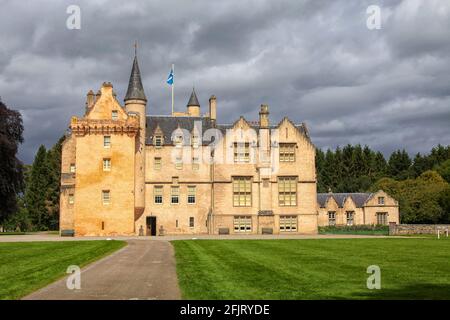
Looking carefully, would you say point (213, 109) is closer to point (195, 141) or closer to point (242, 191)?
point (195, 141)

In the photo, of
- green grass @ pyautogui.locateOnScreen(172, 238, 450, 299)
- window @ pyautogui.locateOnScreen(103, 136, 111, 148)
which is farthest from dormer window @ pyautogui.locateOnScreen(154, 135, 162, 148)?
green grass @ pyautogui.locateOnScreen(172, 238, 450, 299)

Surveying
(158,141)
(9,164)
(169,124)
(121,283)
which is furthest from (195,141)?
(121,283)

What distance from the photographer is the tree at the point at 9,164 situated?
4981cm

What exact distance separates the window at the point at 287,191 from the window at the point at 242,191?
11.3ft

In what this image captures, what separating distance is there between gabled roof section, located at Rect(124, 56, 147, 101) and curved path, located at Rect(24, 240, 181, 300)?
40996 millimetres

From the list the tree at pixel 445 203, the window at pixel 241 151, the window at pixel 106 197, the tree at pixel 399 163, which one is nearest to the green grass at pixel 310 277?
the window at pixel 106 197

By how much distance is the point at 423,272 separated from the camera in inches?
782

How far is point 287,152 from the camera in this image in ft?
215

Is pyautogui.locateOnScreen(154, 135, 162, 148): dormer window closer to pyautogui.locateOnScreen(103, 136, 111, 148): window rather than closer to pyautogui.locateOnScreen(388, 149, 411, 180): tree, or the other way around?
pyautogui.locateOnScreen(103, 136, 111, 148): window

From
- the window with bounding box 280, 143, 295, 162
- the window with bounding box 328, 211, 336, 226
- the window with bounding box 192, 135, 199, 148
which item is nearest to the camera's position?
the window with bounding box 280, 143, 295, 162

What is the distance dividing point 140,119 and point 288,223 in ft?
67.7

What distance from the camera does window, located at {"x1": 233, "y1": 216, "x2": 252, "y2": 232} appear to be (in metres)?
64.6

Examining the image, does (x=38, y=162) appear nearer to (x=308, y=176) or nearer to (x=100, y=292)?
(x=308, y=176)
